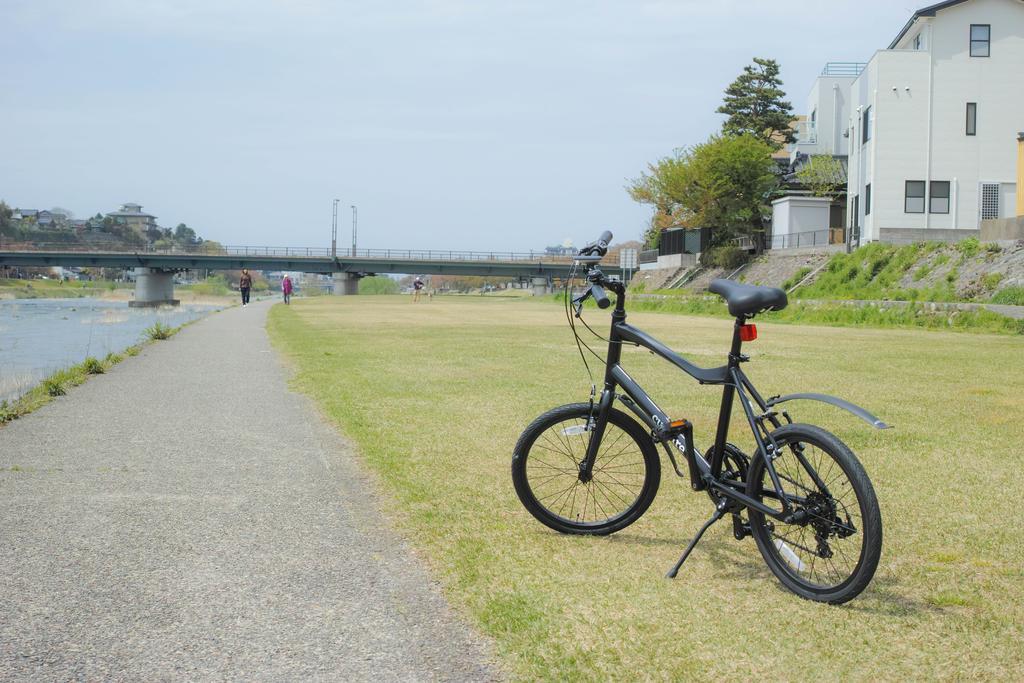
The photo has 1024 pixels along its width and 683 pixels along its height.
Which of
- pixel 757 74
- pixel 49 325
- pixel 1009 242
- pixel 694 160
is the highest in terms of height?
pixel 757 74

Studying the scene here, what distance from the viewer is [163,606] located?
153 inches

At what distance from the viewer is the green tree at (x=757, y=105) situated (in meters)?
69.6

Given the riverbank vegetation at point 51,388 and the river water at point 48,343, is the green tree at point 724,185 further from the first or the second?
the riverbank vegetation at point 51,388

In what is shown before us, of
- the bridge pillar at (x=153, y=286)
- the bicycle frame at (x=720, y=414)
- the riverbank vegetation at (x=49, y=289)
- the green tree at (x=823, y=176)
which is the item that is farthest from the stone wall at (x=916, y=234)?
the riverbank vegetation at (x=49, y=289)

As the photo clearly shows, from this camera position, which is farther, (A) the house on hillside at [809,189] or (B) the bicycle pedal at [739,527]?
(A) the house on hillside at [809,189]

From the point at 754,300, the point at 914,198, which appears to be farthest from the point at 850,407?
the point at 914,198

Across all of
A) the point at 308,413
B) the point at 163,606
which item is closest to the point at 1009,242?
the point at 308,413

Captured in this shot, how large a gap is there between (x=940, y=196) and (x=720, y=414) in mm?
38670

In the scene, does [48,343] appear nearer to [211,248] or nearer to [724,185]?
[724,185]

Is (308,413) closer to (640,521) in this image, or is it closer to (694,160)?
(640,521)

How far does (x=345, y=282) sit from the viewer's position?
298 ft

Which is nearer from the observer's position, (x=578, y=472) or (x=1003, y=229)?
(x=578, y=472)

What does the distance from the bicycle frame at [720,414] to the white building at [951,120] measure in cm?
3611

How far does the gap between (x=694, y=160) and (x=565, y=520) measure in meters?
55.3
